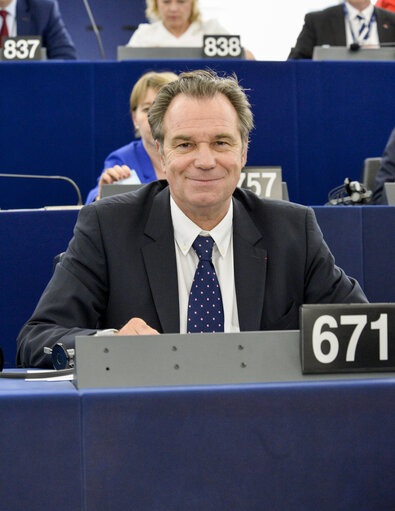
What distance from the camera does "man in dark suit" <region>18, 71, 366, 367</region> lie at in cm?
178

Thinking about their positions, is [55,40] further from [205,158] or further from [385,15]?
[205,158]

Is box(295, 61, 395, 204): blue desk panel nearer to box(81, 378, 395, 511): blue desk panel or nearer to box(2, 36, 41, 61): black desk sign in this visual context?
box(2, 36, 41, 61): black desk sign

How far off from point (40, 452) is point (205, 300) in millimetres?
872

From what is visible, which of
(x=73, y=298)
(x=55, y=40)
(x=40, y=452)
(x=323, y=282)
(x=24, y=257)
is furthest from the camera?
(x=55, y=40)

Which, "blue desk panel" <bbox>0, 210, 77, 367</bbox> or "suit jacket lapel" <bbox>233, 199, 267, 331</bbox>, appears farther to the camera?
"blue desk panel" <bbox>0, 210, 77, 367</bbox>

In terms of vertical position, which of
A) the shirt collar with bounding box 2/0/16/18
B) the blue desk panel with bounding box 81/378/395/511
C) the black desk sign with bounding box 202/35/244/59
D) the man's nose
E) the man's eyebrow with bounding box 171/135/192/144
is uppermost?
the shirt collar with bounding box 2/0/16/18

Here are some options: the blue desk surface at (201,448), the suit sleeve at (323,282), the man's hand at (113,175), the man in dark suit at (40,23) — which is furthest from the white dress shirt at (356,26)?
the blue desk surface at (201,448)

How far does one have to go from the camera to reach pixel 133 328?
4.87ft

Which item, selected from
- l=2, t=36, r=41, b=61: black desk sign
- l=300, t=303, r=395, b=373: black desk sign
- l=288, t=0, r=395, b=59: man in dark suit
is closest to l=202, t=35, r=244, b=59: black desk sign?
l=2, t=36, r=41, b=61: black desk sign

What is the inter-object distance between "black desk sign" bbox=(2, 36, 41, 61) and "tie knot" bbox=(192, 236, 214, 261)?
283cm

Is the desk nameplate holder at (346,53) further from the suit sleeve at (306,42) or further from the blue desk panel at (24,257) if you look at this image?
the blue desk panel at (24,257)

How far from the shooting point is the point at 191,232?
1.86 metres

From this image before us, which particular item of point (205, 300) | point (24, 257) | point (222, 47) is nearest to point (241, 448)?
point (205, 300)

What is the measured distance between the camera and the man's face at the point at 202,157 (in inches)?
72.6
